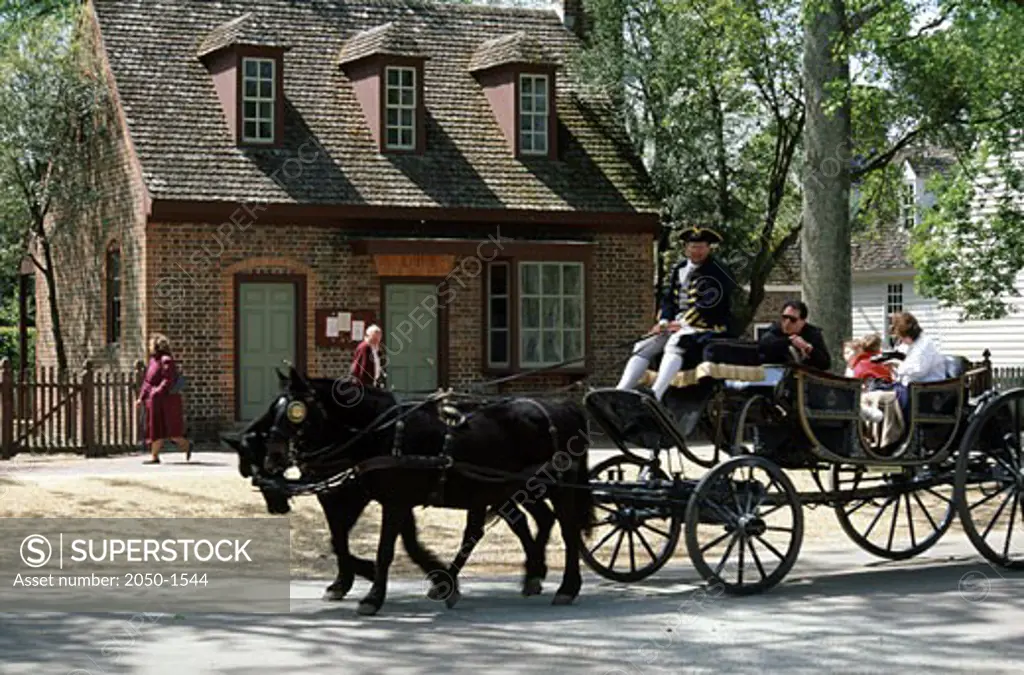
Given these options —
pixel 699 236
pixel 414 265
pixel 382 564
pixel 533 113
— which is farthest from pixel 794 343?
pixel 533 113

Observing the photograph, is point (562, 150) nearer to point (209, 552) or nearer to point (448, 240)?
point (448, 240)

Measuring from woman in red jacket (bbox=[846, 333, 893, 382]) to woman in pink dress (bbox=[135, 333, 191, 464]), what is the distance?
435 inches

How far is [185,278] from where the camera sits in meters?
26.6

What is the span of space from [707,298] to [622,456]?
1333 millimetres

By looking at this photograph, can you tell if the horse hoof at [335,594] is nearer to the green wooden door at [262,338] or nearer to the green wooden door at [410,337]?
the green wooden door at [262,338]

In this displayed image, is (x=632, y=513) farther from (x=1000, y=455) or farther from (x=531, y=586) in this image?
(x=1000, y=455)

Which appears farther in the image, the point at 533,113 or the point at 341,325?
the point at 533,113

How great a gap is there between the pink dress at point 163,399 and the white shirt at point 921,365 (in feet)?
40.0

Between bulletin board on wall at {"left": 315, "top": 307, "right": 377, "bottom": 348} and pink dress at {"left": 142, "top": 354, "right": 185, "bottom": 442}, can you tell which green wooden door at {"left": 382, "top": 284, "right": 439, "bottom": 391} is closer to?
bulletin board on wall at {"left": 315, "top": 307, "right": 377, "bottom": 348}

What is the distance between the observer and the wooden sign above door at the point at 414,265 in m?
27.8

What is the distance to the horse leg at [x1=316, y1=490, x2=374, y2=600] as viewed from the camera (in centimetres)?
1168

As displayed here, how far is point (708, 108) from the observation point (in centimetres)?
3050

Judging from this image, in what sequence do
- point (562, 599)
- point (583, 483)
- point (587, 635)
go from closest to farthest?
1. point (587, 635)
2. point (562, 599)
3. point (583, 483)

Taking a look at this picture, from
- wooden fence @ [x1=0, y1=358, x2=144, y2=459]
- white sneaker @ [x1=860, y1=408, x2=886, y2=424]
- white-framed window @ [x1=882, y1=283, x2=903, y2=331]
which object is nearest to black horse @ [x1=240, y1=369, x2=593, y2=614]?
white sneaker @ [x1=860, y1=408, x2=886, y2=424]
